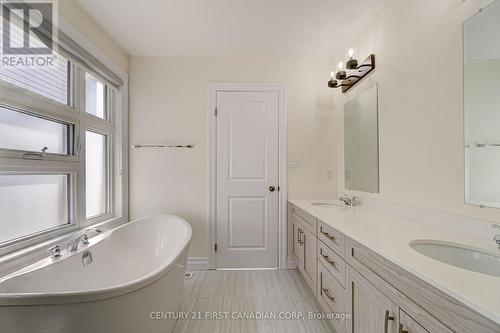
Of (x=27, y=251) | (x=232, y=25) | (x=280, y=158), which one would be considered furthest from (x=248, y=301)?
(x=232, y=25)

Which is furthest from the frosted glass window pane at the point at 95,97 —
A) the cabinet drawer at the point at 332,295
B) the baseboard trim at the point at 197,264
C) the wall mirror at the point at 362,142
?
the wall mirror at the point at 362,142

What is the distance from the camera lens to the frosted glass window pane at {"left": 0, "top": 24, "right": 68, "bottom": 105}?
141 centimetres

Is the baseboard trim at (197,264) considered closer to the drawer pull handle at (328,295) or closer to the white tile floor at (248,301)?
the white tile floor at (248,301)

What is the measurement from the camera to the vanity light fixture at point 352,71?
1.99 m

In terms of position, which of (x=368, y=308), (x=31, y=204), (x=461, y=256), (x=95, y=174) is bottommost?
(x=368, y=308)

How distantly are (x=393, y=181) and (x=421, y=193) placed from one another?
28 centimetres

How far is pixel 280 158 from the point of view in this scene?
8.79 ft

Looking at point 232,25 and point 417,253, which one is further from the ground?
point 232,25

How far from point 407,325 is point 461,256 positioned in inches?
17.3

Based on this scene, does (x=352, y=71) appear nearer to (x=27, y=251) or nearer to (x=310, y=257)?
(x=310, y=257)

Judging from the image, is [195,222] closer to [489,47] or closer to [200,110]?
[200,110]

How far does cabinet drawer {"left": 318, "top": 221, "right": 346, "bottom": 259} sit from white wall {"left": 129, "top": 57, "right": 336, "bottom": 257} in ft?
3.33

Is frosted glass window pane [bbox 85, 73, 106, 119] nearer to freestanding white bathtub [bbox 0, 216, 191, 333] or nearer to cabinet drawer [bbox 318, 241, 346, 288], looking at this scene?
freestanding white bathtub [bbox 0, 216, 191, 333]

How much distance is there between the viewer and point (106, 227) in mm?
2207
